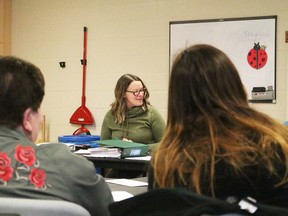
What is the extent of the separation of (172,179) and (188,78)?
0.31 m

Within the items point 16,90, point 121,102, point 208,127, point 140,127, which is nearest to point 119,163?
point 140,127

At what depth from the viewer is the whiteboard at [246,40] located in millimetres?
3955

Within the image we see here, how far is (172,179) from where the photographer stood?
3.82ft

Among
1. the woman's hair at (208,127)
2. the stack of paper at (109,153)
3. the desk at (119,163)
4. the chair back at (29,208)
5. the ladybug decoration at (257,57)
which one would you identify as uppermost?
the ladybug decoration at (257,57)

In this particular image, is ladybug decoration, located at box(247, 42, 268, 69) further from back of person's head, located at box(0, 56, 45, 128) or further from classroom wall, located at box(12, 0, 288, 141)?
back of person's head, located at box(0, 56, 45, 128)

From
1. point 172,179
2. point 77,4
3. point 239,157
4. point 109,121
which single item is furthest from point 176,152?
point 77,4

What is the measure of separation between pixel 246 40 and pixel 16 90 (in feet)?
10.2

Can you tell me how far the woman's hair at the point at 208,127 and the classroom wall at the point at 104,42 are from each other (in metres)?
2.89

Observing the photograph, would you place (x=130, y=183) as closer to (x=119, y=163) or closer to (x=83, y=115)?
(x=119, y=163)

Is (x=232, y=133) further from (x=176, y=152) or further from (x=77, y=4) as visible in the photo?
(x=77, y=4)

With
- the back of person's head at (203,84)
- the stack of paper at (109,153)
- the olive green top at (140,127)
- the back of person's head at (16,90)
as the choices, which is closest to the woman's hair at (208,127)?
the back of person's head at (203,84)

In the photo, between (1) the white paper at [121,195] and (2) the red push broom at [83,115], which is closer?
(1) the white paper at [121,195]

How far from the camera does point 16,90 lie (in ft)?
4.30

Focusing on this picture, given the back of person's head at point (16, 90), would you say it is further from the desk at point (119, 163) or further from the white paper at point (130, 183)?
the desk at point (119, 163)
